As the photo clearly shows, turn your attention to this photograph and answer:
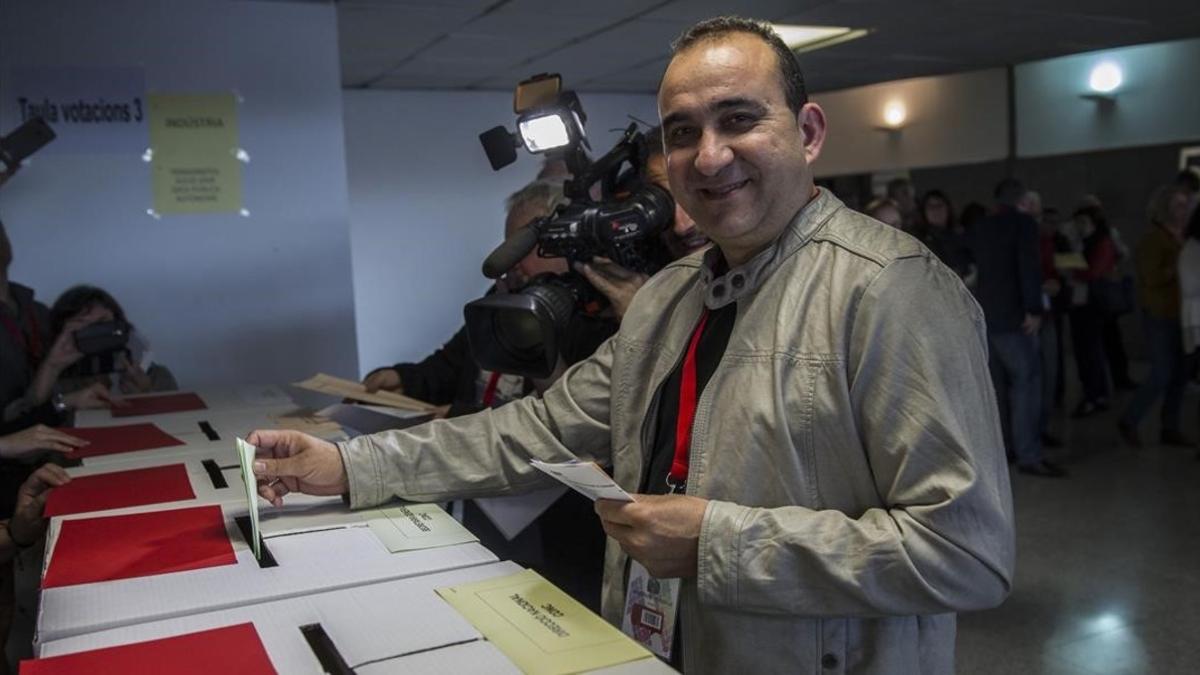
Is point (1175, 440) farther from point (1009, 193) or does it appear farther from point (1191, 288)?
point (1009, 193)

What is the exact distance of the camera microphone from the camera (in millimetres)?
1590

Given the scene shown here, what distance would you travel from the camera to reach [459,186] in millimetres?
6512

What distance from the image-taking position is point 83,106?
3209 millimetres

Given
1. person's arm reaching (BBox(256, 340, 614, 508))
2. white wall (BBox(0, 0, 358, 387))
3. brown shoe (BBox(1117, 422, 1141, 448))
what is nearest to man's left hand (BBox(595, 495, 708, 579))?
person's arm reaching (BBox(256, 340, 614, 508))

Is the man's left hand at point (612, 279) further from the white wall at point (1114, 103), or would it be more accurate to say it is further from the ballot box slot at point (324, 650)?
the white wall at point (1114, 103)

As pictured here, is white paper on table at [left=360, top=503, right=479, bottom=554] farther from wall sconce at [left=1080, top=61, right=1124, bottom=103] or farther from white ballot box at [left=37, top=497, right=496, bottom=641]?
wall sconce at [left=1080, top=61, right=1124, bottom=103]

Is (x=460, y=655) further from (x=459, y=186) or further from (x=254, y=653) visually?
(x=459, y=186)

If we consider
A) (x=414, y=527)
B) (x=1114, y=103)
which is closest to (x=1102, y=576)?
(x=414, y=527)

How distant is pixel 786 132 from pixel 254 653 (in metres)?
0.78

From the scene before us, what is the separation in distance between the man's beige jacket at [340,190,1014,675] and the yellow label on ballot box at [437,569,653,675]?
0.14m

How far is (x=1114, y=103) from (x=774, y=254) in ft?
21.5

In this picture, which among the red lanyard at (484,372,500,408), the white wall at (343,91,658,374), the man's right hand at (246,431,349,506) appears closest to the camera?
the man's right hand at (246,431,349,506)

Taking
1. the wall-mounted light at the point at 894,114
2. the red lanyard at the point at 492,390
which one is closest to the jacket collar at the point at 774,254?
the red lanyard at the point at 492,390

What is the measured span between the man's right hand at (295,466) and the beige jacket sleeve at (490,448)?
26 millimetres
